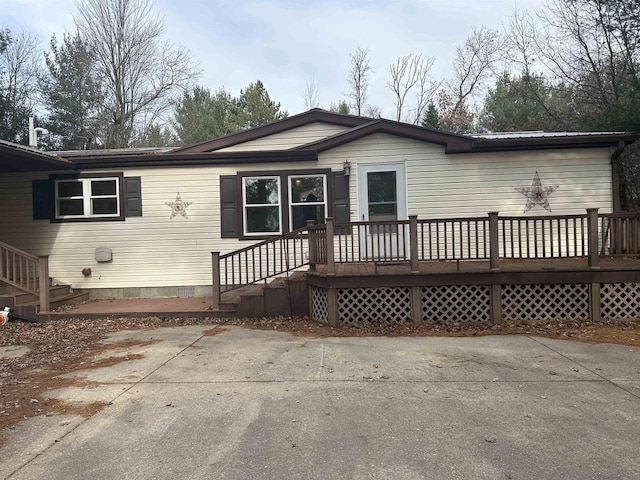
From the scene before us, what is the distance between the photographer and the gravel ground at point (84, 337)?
13.9ft

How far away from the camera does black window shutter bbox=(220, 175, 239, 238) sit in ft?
32.3

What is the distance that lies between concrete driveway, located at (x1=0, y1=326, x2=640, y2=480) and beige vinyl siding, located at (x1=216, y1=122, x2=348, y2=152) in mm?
5646

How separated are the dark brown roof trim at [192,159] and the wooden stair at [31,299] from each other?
9.22 ft

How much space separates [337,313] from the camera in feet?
24.4

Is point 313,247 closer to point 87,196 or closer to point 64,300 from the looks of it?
point 64,300

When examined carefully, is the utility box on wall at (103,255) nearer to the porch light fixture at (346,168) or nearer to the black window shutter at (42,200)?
the black window shutter at (42,200)

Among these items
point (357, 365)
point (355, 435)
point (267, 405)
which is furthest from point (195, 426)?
point (357, 365)

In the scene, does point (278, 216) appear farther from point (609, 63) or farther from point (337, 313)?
point (609, 63)

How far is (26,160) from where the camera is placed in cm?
898

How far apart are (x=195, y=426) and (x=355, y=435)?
1.30m

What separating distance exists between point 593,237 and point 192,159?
310 inches

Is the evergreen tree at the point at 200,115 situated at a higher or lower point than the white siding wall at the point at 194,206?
higher

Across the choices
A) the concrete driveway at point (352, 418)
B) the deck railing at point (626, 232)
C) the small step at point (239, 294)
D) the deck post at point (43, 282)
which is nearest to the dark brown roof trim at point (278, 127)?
the small step at point (239, 294)

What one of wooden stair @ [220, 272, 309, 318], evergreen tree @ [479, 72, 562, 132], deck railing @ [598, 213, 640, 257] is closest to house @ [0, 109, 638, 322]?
deck railing @ [598, 213, 640, 257]
